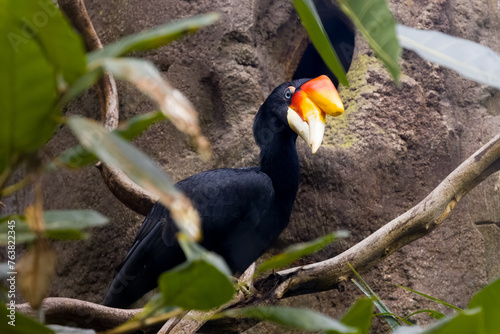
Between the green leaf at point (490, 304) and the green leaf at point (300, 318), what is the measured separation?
13 centimetres

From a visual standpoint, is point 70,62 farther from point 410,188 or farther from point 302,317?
point 410,188

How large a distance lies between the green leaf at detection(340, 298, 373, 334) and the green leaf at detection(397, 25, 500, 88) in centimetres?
23

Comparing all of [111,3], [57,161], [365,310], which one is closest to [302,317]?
[365,310]

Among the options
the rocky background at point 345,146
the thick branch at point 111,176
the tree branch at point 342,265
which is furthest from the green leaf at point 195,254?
the rocky background at point 345,146

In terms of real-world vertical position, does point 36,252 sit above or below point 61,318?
above

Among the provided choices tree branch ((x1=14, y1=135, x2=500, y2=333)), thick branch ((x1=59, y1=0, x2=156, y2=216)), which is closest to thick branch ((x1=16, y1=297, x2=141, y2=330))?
tree branch ((x1=14, y1=135, x2=500, y2=333))

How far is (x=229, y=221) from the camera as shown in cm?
165

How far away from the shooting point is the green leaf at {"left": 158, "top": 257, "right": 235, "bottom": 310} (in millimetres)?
348

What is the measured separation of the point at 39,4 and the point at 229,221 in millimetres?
1354

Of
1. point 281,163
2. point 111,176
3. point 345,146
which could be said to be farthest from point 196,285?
point 345,146

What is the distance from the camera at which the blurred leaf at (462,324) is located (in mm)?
349

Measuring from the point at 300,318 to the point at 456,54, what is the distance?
28 centimetres

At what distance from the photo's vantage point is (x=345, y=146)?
2.19 meters

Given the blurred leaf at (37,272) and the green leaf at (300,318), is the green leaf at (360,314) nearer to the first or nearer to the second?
the green leaf at (300,318)
